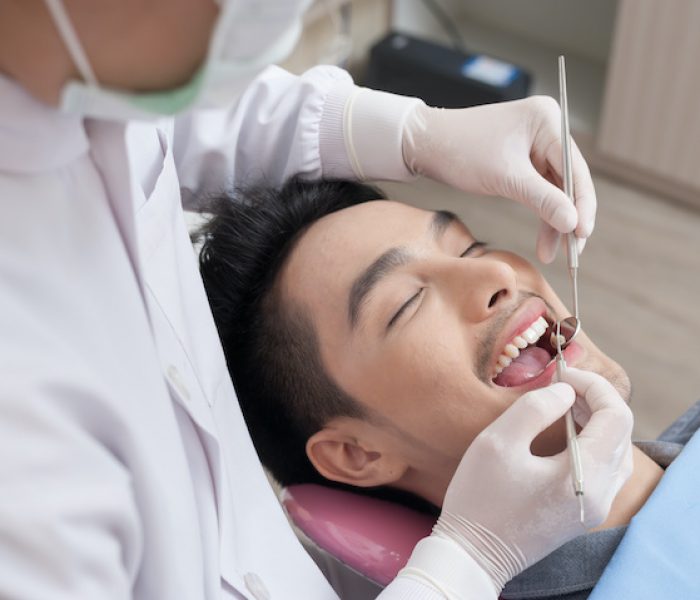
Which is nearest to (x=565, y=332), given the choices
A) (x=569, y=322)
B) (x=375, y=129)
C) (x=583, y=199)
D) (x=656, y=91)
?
(x=569, y=322)

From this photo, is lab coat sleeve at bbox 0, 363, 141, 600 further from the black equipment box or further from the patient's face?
the black equipment box

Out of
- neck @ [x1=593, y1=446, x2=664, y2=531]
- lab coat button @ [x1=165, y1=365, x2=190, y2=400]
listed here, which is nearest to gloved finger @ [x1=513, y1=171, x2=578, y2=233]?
neck @ [x1=593, y1=446, x2=664, y2=531]

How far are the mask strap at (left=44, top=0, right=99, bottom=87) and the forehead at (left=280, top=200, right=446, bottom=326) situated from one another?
2.05 feet

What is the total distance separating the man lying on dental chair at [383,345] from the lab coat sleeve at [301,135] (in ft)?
0.17

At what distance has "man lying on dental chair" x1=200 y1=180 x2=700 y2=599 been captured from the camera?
1176 mm

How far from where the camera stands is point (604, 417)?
1062 millimetres

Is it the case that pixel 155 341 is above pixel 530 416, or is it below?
above

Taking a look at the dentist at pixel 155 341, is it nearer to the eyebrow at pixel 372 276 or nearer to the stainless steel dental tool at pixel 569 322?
the stainless steel dental tool at pixel 569 322

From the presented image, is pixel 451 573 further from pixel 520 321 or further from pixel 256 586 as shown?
pixel 520 321

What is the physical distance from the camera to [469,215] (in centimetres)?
280

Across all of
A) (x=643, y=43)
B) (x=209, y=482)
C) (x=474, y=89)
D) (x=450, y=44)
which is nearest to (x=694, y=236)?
(x=643, y=43)

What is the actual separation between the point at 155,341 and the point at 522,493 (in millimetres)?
478

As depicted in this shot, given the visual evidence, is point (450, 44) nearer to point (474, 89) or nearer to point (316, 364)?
point (474, 89)

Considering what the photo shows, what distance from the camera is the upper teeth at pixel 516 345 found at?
3.90 ft
